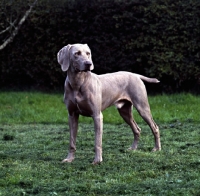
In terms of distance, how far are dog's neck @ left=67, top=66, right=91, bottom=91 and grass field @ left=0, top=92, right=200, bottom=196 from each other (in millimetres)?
967

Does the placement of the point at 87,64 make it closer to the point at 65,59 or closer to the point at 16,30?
the point at 65,59

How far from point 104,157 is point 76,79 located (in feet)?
3.67

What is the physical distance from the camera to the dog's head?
23.6ft

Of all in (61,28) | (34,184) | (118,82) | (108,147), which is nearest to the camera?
(34,184)

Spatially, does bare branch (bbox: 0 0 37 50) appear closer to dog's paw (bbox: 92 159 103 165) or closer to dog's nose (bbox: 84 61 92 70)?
dog's nose (bbox: 84 61 92 70)

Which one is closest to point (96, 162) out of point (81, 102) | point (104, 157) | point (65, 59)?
point (104, 157)

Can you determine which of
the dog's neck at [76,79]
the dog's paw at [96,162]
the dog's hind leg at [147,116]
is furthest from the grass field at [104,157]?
the dog's neck at [76,79]

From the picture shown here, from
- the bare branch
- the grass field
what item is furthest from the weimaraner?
the bare branch

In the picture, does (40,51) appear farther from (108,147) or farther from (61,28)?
(108,147)

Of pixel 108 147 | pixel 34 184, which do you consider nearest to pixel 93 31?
pixel 108 147

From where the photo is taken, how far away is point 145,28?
1521 centimetres

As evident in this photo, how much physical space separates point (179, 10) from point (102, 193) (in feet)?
32.4

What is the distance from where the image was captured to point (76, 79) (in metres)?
7.42

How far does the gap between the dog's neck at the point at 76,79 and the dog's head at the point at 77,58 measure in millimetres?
76
